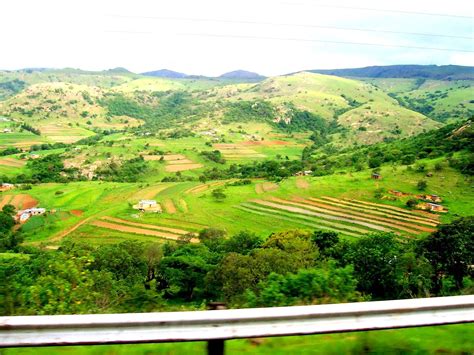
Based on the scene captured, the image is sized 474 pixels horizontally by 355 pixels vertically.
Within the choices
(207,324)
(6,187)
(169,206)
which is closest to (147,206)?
(169,206)

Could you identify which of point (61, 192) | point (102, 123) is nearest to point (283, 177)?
point (61, 192)

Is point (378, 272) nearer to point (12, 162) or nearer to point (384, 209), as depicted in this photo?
point (384, 209)

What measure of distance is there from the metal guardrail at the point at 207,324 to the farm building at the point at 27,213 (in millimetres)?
58652

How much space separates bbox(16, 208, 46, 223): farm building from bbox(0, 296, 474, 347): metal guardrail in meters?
58.7

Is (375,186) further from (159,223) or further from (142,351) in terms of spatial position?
(142,351)

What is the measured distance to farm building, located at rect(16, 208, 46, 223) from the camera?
180 feet

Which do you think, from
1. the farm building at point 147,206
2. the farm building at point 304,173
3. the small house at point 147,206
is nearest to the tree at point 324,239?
Answer: the farm building at point 147,206

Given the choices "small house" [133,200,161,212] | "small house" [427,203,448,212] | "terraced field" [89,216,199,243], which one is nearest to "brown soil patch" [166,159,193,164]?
"small house" [133,200,161,212]

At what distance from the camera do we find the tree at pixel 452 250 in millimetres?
20328

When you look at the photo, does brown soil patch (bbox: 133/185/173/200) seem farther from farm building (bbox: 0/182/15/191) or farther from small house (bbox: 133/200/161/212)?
farm building (bbox: 0/182/15/191)

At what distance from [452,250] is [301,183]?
44.2 m

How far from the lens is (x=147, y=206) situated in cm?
5838

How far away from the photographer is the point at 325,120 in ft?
562

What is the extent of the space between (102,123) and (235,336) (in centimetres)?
19495
